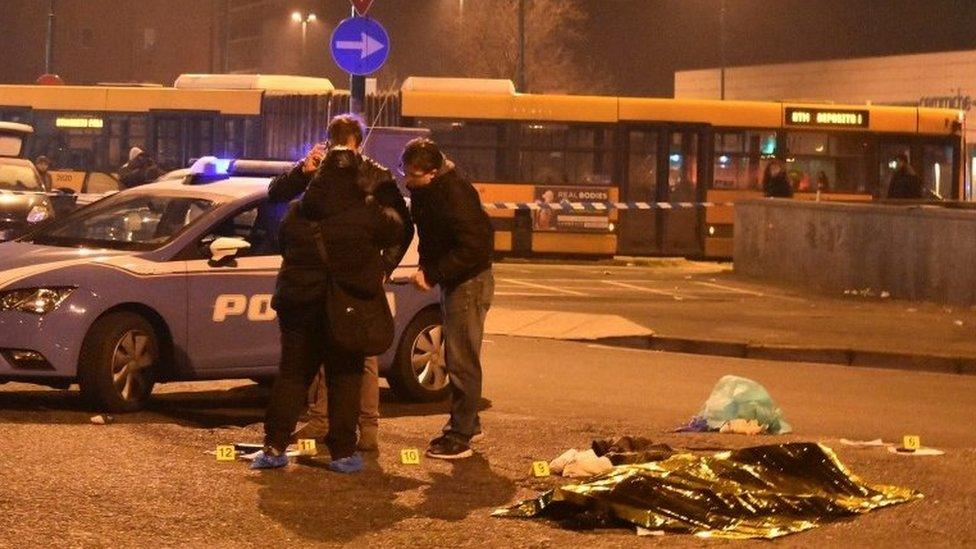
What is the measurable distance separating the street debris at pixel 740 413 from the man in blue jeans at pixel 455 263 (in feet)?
5.84

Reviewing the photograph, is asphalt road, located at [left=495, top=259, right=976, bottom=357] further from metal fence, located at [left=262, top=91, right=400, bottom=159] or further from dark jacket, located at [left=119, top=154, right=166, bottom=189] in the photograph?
dark jacket, located at [left=119, top=154, right=166, bottom=189]

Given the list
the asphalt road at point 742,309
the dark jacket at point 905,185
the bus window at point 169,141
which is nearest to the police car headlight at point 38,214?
the asphalt road at point 742,309

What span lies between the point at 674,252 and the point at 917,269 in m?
10.9

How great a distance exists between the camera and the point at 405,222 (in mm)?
9438

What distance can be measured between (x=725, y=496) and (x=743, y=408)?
290cm

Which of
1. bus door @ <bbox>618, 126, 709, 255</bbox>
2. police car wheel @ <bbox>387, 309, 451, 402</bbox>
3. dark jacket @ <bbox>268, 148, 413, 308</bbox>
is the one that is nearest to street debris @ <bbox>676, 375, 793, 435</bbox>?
police car wheel @ <bbox>387, 309, 451, 402</bbox>

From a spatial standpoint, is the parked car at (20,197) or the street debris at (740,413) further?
the parked car at (20,197)

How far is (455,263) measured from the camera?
31.6ft

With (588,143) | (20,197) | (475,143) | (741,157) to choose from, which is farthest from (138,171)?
(741,157)

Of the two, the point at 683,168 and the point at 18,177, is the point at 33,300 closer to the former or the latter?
the point at 18,177

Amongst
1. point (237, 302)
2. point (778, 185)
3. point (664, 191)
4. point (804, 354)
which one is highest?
point (778, 185)

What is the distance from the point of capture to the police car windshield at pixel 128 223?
11688 mm

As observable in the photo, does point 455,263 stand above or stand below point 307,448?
above

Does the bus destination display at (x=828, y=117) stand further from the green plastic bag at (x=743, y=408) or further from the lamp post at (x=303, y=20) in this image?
the lamp post at (x=303, y=20)
